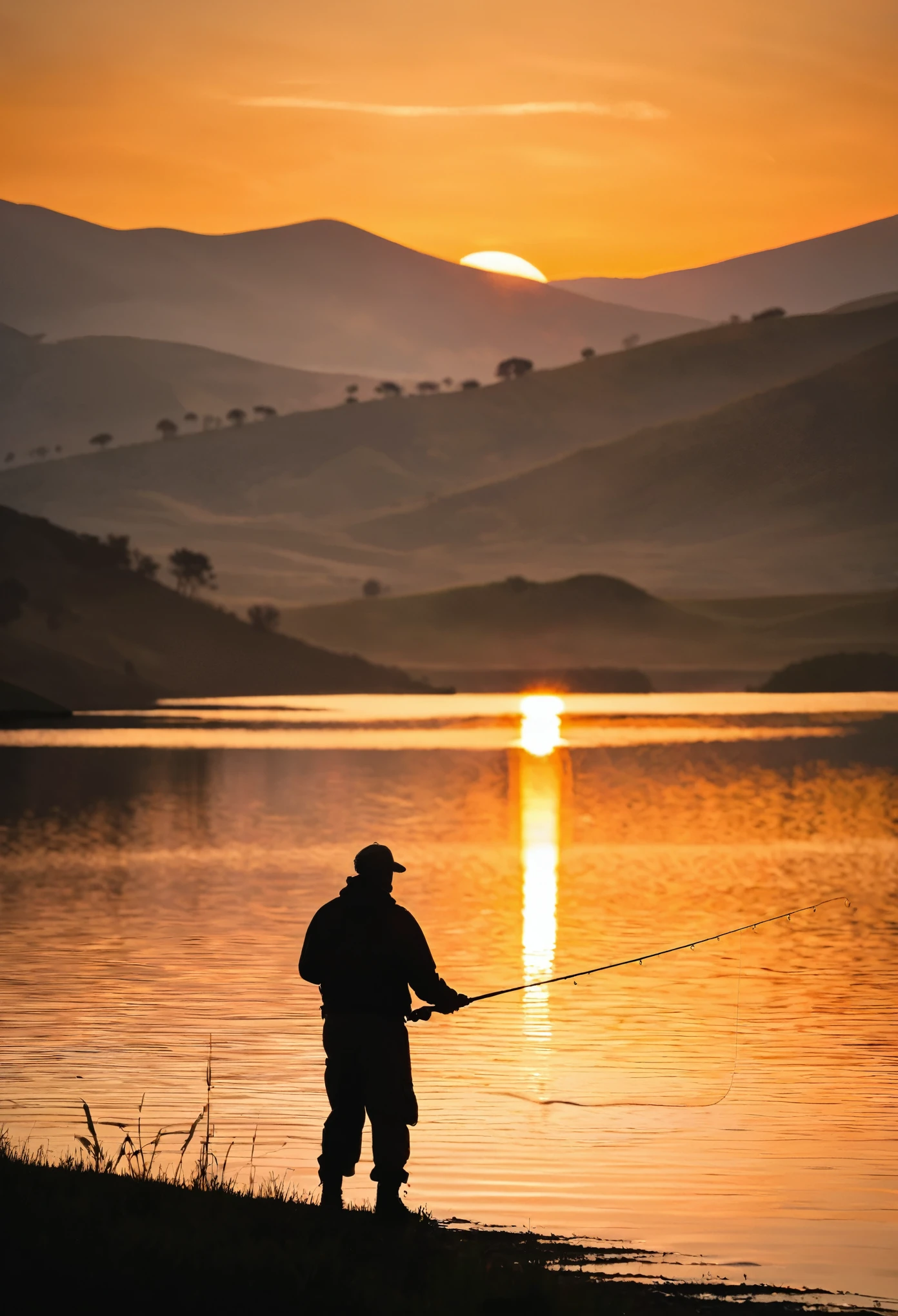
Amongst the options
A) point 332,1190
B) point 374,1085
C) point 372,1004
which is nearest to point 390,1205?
point 332,1190

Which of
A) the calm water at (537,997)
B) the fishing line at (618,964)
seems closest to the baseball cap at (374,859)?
the fishing line at (618,964)

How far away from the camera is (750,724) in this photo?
117500 mm

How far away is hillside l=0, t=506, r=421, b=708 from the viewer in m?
155

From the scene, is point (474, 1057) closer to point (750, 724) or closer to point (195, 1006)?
point (195, 1006)

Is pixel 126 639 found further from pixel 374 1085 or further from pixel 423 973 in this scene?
pixel 423 973

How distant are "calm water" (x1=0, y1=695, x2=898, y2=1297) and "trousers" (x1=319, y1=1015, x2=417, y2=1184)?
1.16 metres

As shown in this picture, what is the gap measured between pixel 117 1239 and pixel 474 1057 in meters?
8.31

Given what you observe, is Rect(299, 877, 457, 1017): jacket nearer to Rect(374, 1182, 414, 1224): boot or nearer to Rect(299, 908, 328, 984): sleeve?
Rect(299, 908, 328, 984): sleeve

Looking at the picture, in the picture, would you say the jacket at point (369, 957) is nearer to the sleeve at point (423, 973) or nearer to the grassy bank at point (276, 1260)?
the sleeve at point (423, 973)

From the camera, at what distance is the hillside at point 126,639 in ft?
509

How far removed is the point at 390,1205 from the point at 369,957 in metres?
1.36

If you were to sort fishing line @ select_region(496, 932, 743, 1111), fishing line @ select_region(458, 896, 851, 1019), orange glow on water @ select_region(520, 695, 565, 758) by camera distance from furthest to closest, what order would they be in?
1. orange glow on water @ select_region(520, 695, 565, 758)
2. fishing line @ select_region(496, 932, 743, 1111)
3. fishing line @ select_region(458, 896, 851, 1019)

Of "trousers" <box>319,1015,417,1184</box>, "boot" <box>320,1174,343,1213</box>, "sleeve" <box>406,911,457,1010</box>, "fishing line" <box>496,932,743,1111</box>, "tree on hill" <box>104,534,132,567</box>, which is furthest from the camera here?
"tree on hill" <box>104,534,132,567</box>

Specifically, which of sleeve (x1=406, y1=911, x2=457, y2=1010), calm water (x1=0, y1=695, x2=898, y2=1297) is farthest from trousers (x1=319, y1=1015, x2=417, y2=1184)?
calm water (x1=0, y1=695, x2=898, y2=1297)
